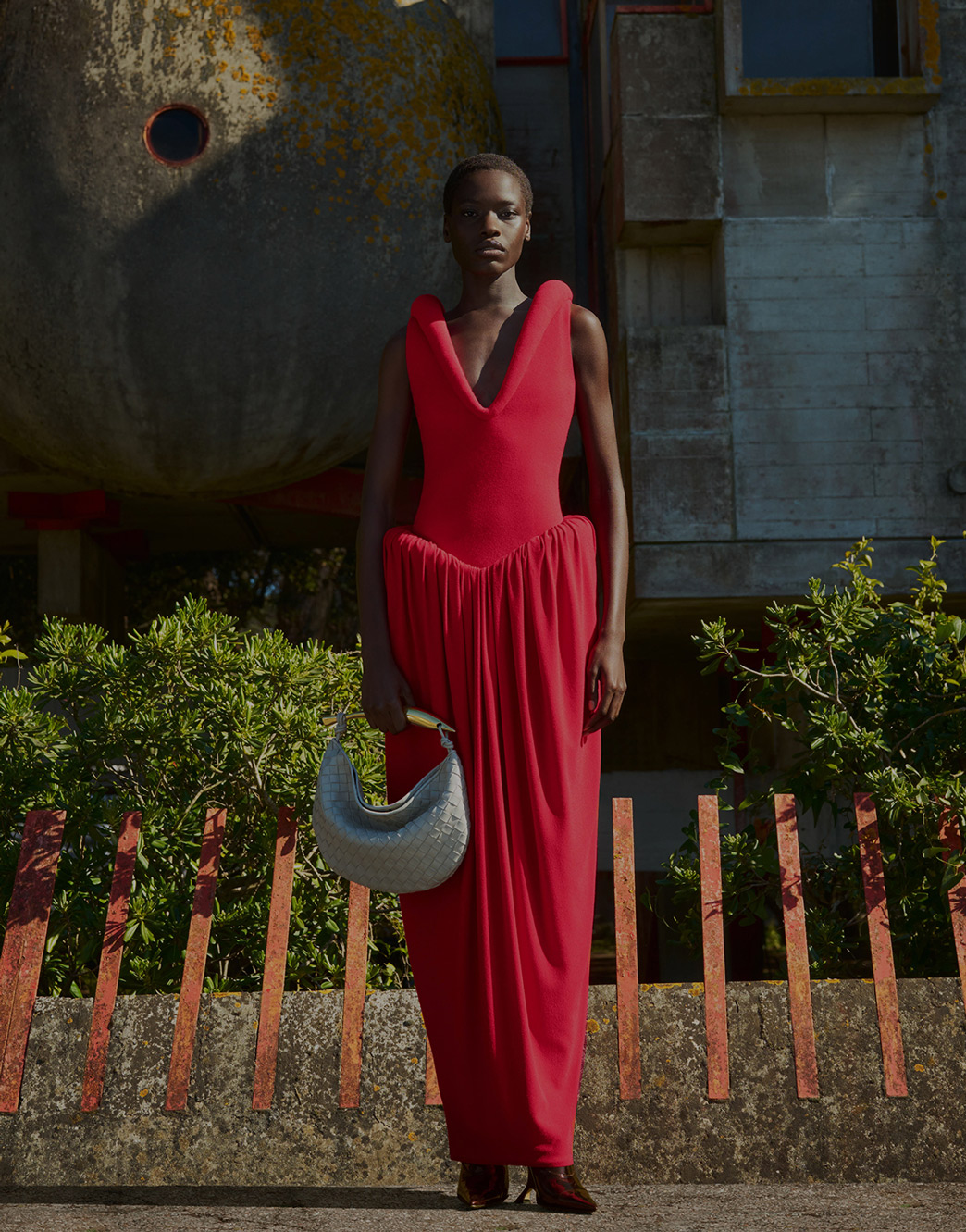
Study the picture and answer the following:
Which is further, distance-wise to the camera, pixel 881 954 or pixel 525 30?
pixel 525 30

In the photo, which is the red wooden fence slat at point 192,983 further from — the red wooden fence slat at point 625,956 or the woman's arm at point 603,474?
the woman's arm at point 603,474

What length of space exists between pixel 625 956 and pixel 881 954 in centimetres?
58

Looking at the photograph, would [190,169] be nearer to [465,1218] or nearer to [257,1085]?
[257,1085]

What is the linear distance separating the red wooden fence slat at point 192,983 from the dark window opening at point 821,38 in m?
5.80

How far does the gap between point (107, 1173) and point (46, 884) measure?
659 millimetres

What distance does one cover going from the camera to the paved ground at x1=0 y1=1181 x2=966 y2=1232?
2424 millimetres

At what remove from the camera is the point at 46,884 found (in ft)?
10.4

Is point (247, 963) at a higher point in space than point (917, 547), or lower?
lower

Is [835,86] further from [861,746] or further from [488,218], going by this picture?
[488,218]

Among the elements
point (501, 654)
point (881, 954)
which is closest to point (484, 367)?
point (501, 654)

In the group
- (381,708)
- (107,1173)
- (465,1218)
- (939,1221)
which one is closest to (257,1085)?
(107,1173)

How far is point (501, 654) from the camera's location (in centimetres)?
276

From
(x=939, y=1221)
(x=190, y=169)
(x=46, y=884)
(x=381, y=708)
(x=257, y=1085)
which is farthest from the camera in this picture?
(x=190, y=169)

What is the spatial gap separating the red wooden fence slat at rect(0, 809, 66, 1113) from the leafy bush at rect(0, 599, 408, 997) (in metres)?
0.45
